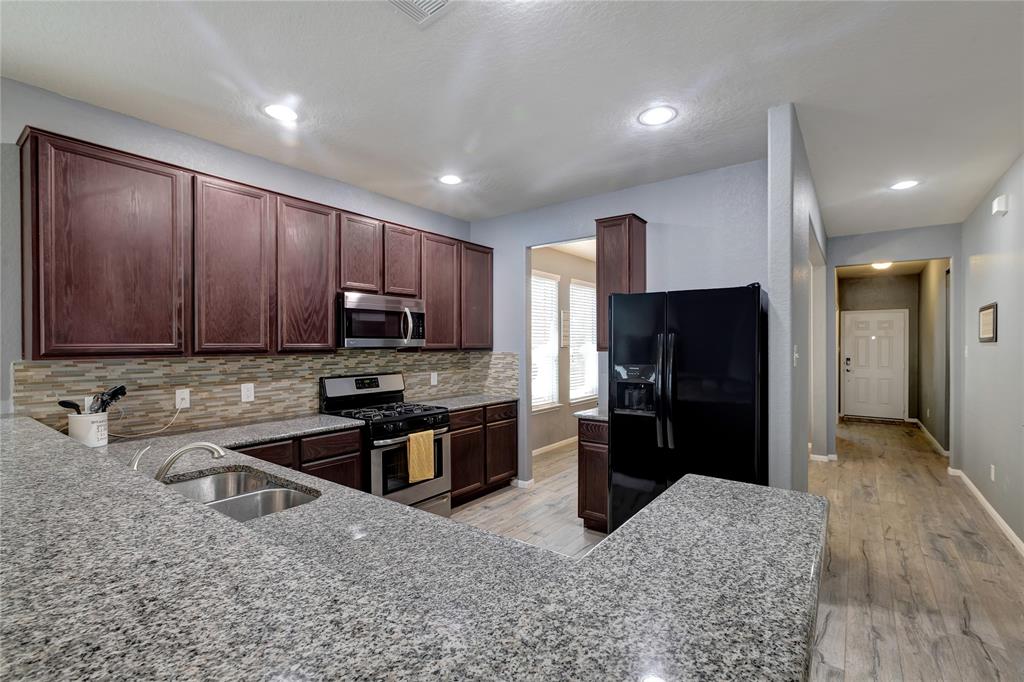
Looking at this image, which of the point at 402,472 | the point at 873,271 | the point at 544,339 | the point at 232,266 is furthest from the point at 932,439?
the point at 232,266

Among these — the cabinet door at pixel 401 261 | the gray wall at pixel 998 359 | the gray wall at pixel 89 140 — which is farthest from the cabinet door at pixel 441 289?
the gray wall at pixel 998 359

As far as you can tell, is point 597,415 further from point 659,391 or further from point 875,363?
point 875,363

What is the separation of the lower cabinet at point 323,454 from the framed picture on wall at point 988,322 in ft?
15.7

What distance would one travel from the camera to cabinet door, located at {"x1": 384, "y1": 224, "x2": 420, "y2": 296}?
3717 millimetres

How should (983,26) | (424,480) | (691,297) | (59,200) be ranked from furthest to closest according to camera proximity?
(424,480) → (691,297) → (59,200) → (983,26)

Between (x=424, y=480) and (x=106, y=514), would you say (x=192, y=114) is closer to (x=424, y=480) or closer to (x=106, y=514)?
(x=106, y=514)

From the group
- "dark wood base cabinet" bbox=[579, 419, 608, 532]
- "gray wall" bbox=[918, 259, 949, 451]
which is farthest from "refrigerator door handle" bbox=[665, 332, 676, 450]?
"gray wall" bbox=[918, 259, 949, 451]

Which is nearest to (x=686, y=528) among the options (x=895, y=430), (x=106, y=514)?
(x=106, y=514)

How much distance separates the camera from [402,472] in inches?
132

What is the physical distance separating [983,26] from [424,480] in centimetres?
377

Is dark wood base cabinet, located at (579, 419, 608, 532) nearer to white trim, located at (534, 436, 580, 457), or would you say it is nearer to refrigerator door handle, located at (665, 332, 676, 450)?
refrigerator door handle, located at (665, 332, 676, 450)

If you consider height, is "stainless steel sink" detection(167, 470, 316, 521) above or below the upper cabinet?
below

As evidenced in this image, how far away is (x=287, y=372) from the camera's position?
3.38 m

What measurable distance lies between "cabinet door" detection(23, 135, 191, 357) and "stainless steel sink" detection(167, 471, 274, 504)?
→ 0.98m
